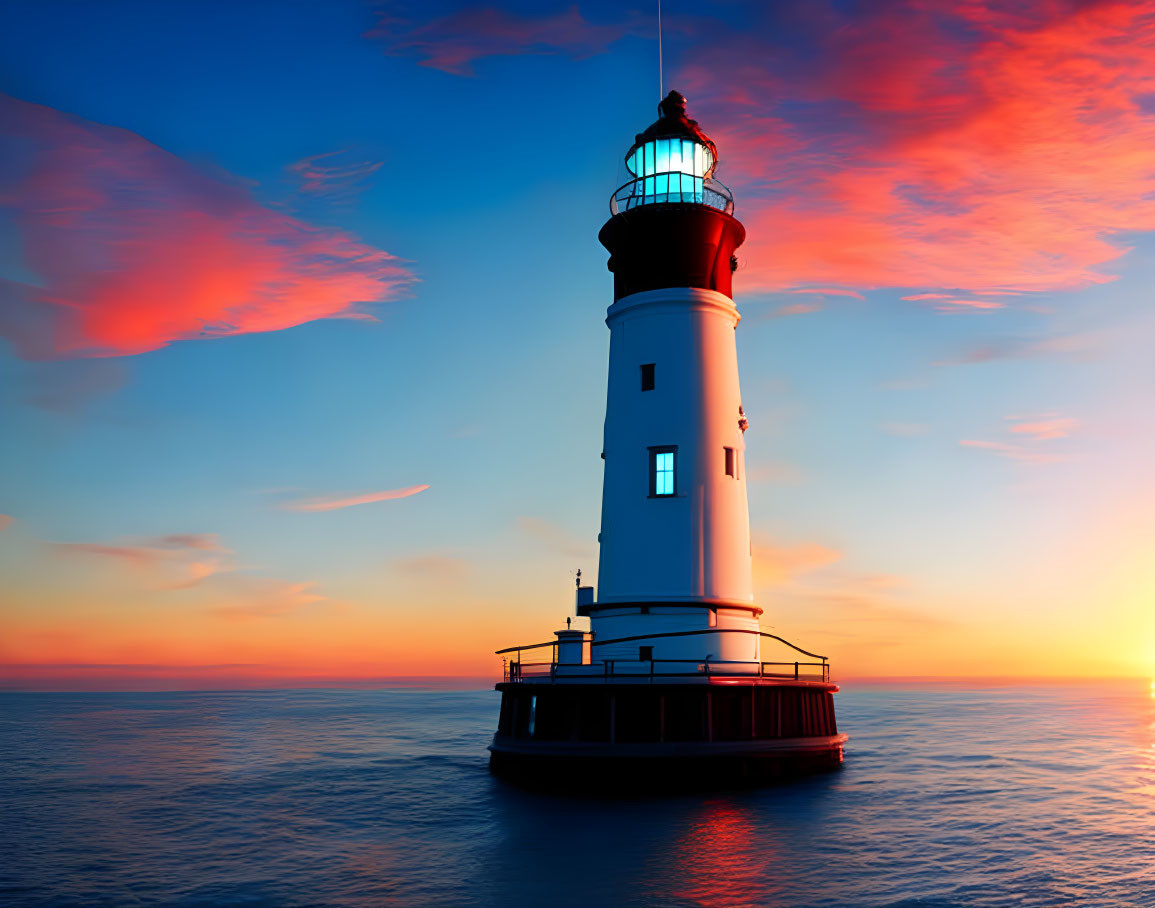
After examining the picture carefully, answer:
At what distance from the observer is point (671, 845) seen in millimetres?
23359

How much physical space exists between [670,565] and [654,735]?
6.07m

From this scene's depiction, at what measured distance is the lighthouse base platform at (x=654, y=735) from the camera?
27797 millimetres

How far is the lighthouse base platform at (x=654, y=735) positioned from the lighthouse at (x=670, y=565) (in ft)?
0.16

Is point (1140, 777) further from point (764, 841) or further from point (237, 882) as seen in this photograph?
point (237, 882)

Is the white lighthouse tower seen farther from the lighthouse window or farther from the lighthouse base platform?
the lighthouse base platform

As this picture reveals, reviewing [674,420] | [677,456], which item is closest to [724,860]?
[677,456]

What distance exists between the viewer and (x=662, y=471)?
33125 mm

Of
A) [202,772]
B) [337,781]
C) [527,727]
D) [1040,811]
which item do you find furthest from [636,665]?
[202,772]

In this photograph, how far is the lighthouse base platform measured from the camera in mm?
27797

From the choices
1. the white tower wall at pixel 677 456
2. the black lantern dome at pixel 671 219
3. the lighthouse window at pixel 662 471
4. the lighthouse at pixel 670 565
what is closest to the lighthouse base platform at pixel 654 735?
the lighthouse at pixel 670 565

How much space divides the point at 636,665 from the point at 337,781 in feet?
63.7

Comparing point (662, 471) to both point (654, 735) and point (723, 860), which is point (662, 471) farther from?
point (723, 860)

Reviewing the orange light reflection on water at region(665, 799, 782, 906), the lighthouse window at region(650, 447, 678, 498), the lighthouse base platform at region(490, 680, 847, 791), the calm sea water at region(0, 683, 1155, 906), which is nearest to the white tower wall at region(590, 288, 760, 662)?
the lighthouse window at region(650, 447, 678, 498)

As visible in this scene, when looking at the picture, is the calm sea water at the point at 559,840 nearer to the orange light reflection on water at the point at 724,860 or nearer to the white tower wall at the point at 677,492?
the orange light reflection on water at the point at 724,860
